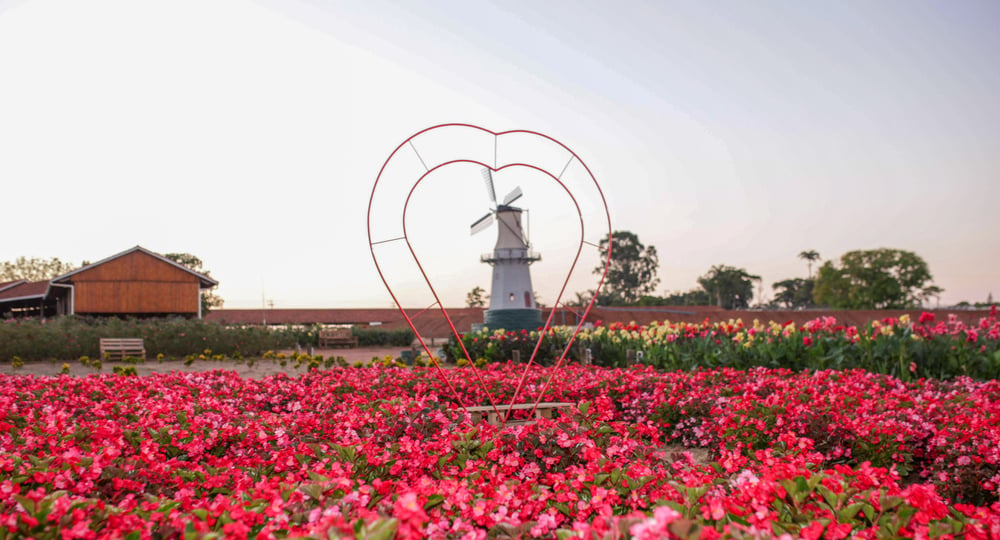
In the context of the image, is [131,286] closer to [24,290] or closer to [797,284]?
[24,290]

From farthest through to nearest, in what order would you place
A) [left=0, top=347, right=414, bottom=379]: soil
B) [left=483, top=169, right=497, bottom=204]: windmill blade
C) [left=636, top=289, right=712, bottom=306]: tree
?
1. [left=636, top=289, right=712, bottom=306]: tree
2. [left=483, top=169, right=497, bottom=204]: windmill blade
3. [left=0, top=347, right=414, bottom=379]: soil

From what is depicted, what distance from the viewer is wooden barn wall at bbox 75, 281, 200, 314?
31438mm

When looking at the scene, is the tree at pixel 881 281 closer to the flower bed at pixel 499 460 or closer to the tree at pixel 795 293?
the tree at pixel 795 293

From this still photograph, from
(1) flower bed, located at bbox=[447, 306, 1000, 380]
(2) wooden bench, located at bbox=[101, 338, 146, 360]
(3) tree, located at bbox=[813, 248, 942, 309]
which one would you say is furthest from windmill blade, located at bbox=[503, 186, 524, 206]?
(3) tree, located at bbox=[813, 248, 942, 309]

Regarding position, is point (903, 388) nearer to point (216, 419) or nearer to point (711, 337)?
point (711, 337)

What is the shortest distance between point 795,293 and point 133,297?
82.4 meters

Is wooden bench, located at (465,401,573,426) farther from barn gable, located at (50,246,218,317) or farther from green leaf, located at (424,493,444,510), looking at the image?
barn gable, located at (50,246,218,317)

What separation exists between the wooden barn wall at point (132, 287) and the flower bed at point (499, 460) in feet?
89.0

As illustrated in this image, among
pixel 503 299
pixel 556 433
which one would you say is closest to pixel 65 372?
pixel 556 433

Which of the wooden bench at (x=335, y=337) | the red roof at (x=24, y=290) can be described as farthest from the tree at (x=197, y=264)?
the wooden bench at (x=335, y=337)

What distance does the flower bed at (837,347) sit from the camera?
9195 millimetres

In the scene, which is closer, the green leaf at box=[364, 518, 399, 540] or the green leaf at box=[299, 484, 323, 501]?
the green leaf at box=[364, 518, 399, 540]

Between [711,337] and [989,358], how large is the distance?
3912mm

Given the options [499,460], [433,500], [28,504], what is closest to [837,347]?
[499,460]
